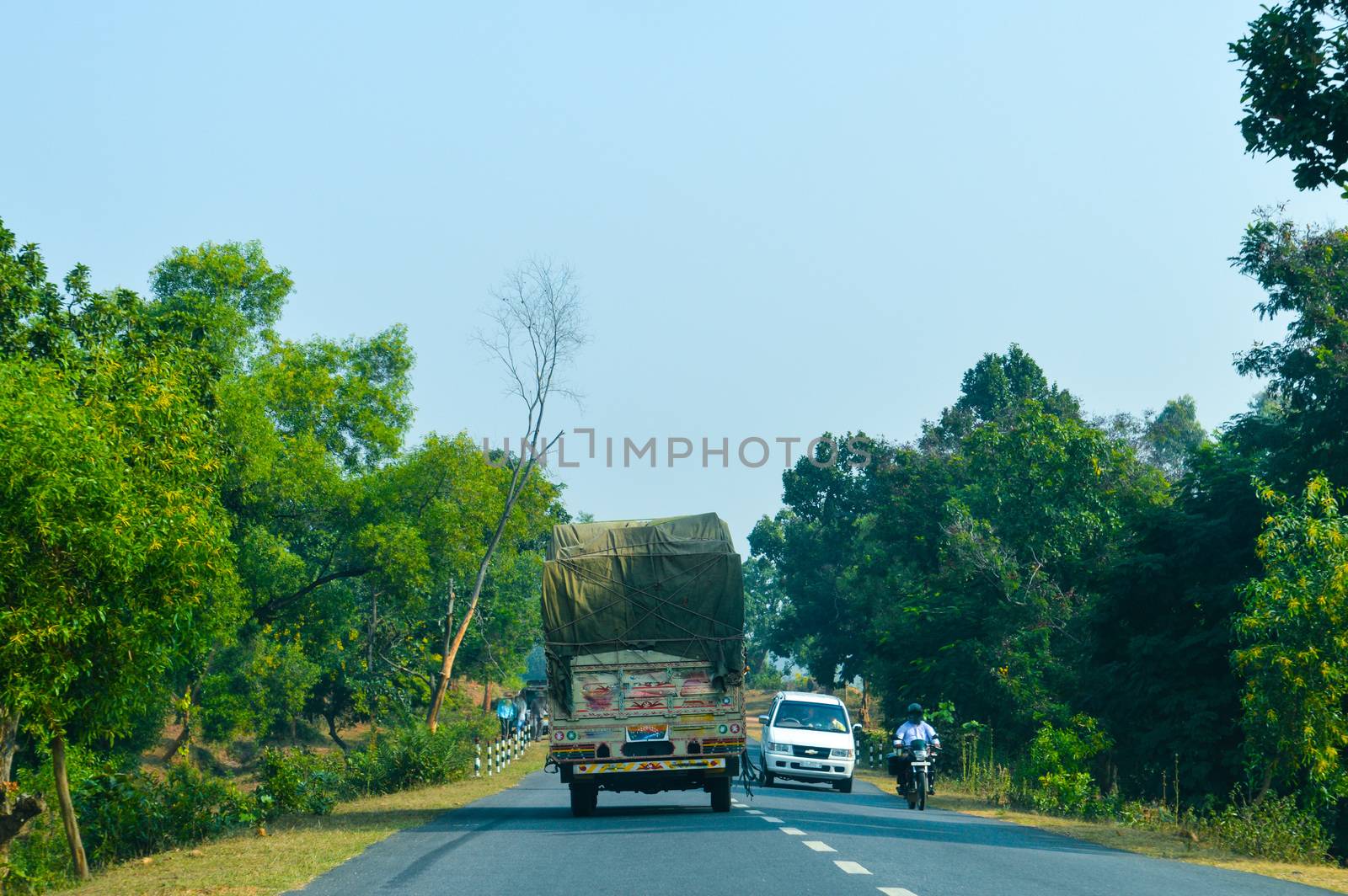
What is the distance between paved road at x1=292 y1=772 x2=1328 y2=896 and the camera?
11125mm

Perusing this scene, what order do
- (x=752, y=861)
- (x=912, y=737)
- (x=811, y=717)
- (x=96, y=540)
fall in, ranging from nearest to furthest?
(x=752, y=861)
(x=96, y=540)
(x=912, y=737)
(x=811, y=717)

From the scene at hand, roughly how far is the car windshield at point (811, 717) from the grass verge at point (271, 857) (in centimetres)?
815

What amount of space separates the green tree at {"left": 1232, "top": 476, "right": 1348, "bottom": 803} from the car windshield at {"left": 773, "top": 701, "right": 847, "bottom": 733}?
1101cm

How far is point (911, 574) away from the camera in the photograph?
5669 centimetres

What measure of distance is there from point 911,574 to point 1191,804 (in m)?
29.8

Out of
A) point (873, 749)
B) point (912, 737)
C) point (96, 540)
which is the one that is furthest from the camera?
point (873, 749)

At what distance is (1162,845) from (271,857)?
10.3 meters

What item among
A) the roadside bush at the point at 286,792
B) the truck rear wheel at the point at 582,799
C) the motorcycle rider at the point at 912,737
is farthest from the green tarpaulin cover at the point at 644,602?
the roadside bush at the point at 286,792

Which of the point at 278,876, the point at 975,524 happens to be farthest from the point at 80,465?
the point at 975,524

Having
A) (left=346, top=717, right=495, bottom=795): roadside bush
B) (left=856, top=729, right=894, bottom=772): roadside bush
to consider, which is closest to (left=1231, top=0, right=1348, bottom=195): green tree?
(left=346, top=717, right=495, bottom=795): roadside bush

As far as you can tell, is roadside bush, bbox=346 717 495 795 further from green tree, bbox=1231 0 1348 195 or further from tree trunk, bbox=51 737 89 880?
green tree, bbox=1231 0 1348 195

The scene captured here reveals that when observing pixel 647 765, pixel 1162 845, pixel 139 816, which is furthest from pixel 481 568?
pixel 1162 845

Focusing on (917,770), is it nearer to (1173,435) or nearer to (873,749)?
(873,749)

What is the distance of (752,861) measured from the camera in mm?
12688
